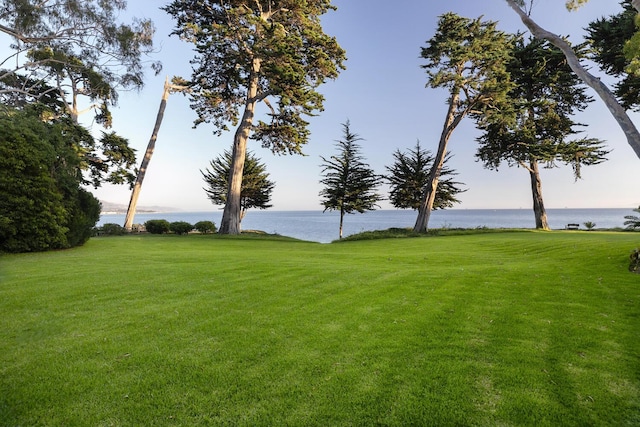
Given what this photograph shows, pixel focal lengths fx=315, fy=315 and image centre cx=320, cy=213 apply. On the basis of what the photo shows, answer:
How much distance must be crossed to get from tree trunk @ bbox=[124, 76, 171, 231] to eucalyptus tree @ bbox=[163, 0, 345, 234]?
5380mm

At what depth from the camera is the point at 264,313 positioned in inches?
195

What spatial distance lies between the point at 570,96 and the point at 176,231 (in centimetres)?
3266

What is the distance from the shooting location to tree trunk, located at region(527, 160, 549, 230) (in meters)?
25.6

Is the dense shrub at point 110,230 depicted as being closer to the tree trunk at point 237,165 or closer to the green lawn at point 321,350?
the tree trunk at point 237,165

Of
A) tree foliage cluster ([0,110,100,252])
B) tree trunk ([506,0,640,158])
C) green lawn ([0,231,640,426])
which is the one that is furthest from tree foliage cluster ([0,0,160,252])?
tree trunk ([506,0,640,158])

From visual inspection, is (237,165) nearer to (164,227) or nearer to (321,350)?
(164,227)

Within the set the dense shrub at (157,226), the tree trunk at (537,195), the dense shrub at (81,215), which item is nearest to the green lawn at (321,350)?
the dense shrub at (81,215)

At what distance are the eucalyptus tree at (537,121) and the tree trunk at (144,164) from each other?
26332 mm

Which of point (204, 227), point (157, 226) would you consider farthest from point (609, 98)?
point (157, 226)

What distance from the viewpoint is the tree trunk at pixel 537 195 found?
2564 centimetres

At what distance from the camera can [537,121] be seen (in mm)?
25156

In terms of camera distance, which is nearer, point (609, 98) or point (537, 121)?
point (609, 98)

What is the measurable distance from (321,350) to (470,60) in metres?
24.0

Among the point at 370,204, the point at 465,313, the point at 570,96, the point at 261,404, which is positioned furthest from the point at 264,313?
the point at 570,96
